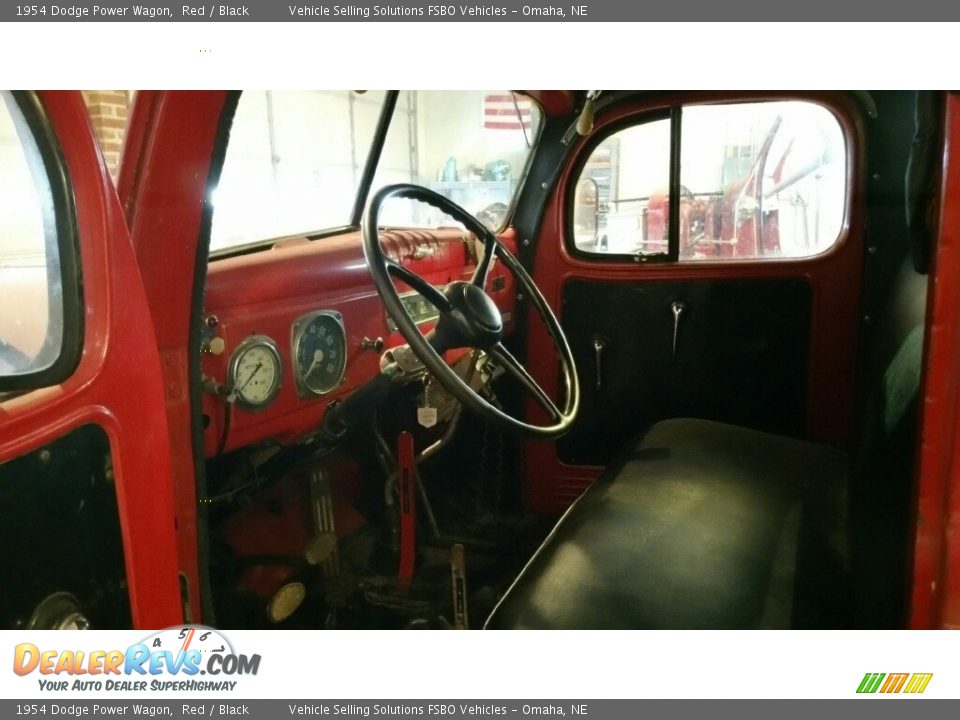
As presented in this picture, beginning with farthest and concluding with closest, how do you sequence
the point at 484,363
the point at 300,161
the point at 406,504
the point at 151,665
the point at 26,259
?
the point at 300,161 → the point at 484,363 → the point at 406,504 → the point at 151,665 → the point at 26,259

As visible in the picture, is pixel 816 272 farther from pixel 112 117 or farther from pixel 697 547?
pixel 112 117

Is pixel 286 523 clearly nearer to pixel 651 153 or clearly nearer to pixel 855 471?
pixel 855 471

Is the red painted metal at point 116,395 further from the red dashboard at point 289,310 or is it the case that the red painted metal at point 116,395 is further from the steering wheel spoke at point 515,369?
the steering wheel spoke at point 515,369

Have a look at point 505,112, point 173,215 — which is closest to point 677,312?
point 505,112

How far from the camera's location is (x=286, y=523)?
1.43 m

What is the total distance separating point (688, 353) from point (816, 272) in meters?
0.42

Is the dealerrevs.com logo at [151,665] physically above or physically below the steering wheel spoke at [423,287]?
below

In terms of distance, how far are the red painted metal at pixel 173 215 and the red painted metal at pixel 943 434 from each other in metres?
0.86

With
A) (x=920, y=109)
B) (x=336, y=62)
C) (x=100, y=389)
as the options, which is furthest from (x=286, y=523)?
(x=920, y=109)

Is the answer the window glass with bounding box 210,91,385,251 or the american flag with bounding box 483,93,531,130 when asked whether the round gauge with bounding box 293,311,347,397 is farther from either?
the american flag with bounding box 483,93,531,130

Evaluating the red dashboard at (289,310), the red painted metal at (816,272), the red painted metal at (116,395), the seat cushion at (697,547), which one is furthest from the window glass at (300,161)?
the seat cushion at (697,547)

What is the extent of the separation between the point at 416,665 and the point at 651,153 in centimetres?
160

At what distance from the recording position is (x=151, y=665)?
0.78 metres

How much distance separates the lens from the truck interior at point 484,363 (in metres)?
0.69
